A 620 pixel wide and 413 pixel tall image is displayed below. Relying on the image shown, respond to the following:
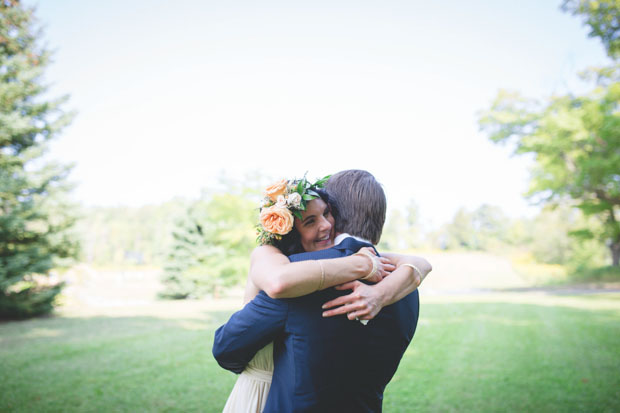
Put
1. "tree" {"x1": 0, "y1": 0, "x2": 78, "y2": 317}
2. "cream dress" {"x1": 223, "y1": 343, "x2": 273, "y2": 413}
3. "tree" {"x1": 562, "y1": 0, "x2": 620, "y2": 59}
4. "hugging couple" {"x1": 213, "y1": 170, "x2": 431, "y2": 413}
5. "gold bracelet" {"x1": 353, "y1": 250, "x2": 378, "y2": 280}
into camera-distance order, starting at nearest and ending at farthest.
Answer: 1. "hugging couple" {"x1": 213, "y1": 170, "x2": 431, "y2": 413}
2. "gold bracelet" {"x1": 353, "y1": 250, "x2": 378, "y2": 280}
3. "cream dress" {"x1": 223, "y1": 343, "x2": 273, "y2": 413}
4. "tree" {"x1": 562, "y1": 0, "x2": 620, "y2": 59}
5. "tree" {"x1": 0, "y1": 0, "x2": 78, "y2": 317}

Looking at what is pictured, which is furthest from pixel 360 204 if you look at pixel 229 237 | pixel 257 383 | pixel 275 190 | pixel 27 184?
pixel 229 237

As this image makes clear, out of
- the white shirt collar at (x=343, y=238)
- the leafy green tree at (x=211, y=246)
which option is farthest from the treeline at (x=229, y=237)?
the white shirt collar at (x=343, y=238)

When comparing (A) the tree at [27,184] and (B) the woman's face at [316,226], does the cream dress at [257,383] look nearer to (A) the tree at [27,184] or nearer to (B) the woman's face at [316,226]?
(B) the woman's face at [316,226]

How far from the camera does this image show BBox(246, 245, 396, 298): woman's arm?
1.38m

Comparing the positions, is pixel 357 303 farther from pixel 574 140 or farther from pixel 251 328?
pixel 574 140

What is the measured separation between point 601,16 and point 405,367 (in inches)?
270

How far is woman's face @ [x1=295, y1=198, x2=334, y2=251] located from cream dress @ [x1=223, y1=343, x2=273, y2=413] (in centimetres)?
57

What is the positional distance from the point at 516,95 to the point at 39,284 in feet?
74.8

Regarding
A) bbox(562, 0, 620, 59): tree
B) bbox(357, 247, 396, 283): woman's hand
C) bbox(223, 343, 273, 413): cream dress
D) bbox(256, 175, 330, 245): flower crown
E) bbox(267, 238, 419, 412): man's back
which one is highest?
bbox(562, 0, 620, 59): tree

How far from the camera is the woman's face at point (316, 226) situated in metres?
1.94

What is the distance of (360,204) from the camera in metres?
1.88

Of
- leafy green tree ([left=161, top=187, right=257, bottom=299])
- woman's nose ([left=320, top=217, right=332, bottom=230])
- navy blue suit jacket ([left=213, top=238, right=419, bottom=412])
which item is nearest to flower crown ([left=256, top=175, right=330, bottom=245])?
woman's nose ([left=320, top=217, right=332, bottom=230])

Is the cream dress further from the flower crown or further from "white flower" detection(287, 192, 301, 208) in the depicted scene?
"white flower" detection(287, 192, 301, 208)

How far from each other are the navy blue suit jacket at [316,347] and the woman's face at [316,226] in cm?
27
